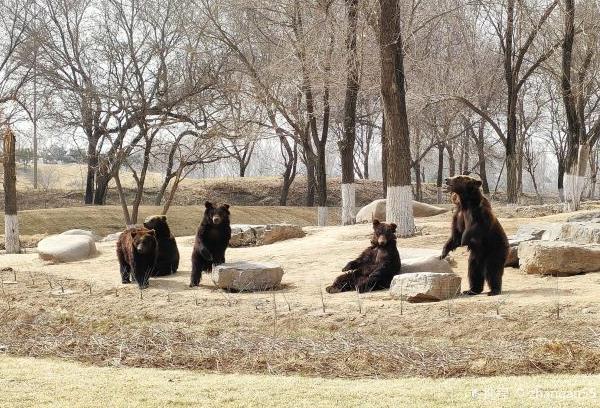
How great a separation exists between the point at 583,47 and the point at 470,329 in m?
28.9

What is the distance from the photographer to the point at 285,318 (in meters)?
10.9

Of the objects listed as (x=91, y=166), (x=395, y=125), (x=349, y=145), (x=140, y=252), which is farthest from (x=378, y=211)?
(x=91, y=166)

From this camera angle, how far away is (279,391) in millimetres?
7215

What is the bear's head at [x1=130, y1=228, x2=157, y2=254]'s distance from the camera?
1316 centimetres

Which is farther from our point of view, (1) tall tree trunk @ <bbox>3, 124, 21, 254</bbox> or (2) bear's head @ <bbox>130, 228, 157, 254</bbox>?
(1) tall tree trunk @ <bbox>3, 124, 21, 254</bbox>

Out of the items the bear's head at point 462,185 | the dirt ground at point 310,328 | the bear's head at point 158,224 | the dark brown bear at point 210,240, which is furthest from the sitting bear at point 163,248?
the bear's head at point 462,185

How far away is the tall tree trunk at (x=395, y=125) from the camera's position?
18703 millimetres

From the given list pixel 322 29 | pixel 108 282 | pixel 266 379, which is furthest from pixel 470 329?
pixel 322 29

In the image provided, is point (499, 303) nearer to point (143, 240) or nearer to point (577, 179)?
point (143, 240)

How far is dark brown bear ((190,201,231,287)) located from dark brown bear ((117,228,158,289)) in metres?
0.78

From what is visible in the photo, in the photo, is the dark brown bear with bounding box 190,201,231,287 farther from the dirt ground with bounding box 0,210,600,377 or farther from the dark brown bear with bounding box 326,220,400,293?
the dark brown bear with bounding box 326,220,400,293

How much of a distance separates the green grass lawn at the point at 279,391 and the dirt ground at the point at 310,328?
0.65m

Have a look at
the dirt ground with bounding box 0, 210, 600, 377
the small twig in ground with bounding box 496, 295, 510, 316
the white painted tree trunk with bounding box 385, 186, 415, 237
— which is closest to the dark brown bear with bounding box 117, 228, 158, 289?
the dirt ground with bounding box 0, 210, 600, 377

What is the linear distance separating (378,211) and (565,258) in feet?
37.4
